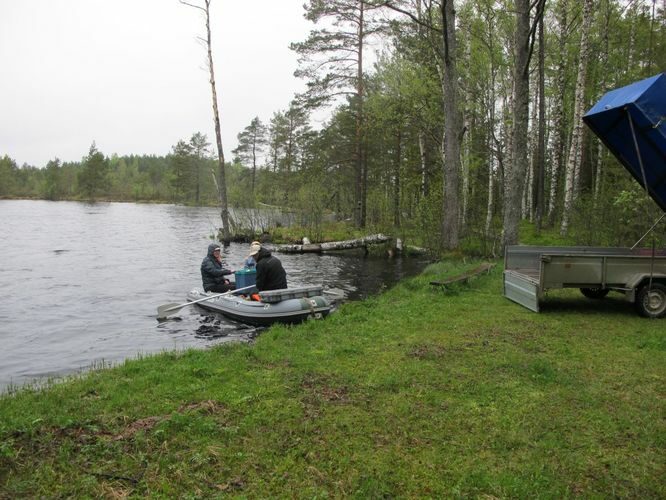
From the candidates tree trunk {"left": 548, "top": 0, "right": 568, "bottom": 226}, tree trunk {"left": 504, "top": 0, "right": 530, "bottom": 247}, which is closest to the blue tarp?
tree trunk {"left": 504, "top": 0, "right": 530, "bottom": 247}

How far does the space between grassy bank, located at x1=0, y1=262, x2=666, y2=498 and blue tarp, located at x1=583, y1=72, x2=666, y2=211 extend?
93.8 inches

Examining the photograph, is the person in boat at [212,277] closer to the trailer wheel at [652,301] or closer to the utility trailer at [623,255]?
the utility trailer at [623,255]

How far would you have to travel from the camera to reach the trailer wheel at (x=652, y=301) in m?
8.16

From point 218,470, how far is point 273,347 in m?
3.50

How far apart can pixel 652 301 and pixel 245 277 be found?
8.47m

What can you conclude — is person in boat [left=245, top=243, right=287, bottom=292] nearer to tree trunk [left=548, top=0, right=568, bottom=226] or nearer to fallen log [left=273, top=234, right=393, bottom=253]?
fallen log [left=273, top=234, right=393, bottom=253]

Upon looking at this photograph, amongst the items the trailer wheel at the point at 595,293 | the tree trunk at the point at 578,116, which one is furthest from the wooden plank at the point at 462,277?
the tree trunk at the point at 578,116

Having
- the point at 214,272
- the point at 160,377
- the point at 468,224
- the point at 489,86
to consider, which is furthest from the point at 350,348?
the point at 489,86

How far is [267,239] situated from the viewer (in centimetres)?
2781

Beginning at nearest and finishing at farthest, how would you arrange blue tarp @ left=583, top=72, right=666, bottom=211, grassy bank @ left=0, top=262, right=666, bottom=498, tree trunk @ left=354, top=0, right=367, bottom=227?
1. grassy bank @ left=0, top=262, right=666, bottom=498
2. blue tarp @ left=583, top=72, right=666, bottom=211
3. tree trunk @ left=354, top=0, right=367, bottom=227

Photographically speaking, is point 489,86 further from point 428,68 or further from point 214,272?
point 214,272

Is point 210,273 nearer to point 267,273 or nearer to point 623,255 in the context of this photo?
point 267,273

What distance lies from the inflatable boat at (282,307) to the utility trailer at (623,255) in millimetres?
4033

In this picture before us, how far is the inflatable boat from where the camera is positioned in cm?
990
